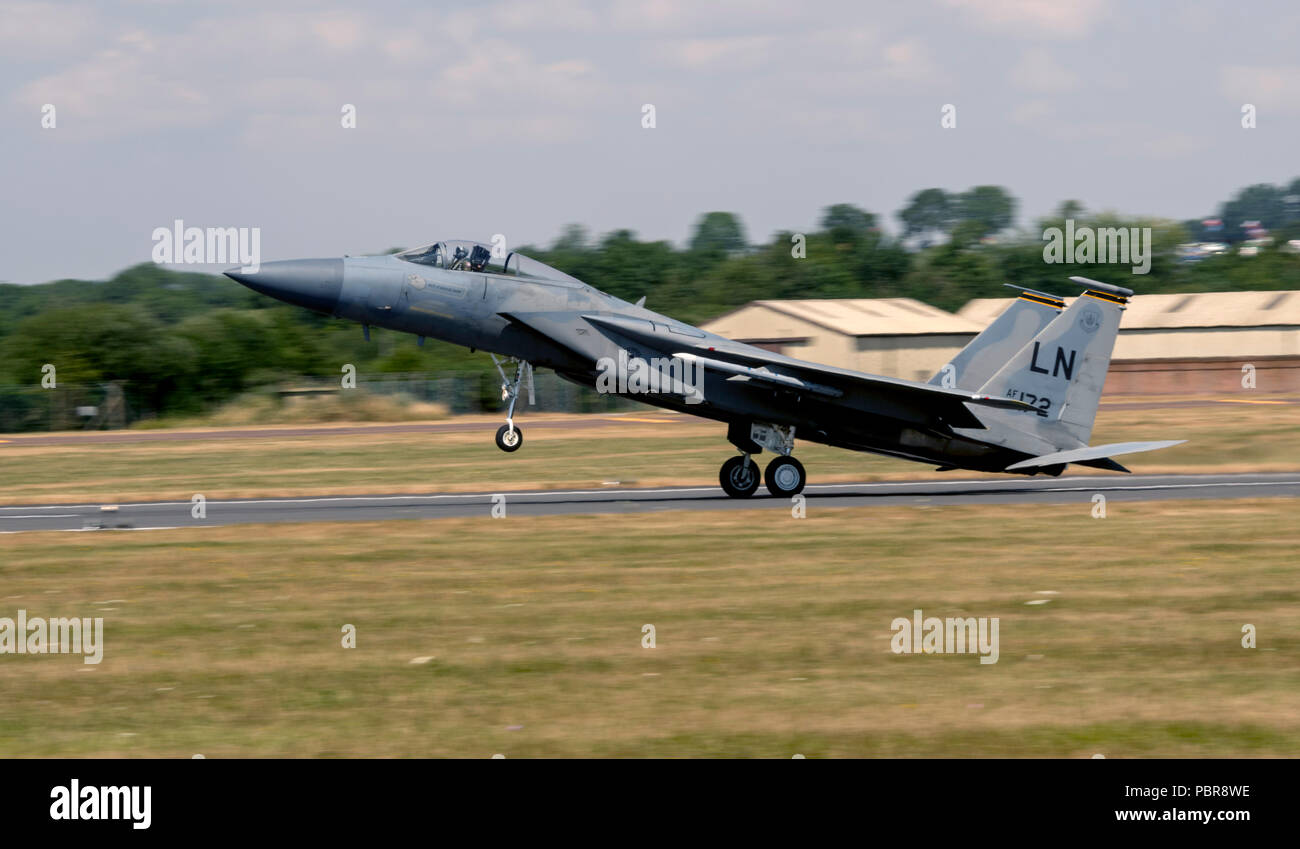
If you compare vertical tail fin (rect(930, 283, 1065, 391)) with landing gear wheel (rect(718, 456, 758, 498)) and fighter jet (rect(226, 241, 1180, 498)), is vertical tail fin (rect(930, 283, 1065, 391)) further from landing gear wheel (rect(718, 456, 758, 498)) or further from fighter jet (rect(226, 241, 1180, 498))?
landing gear wheel (rect(718, 456, 758, 498))

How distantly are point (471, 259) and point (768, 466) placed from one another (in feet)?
19.1

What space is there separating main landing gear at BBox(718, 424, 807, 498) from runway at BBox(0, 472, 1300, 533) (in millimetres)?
227

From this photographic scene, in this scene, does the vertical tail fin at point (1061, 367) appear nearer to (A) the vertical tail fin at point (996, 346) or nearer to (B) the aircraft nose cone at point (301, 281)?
(A) the vertical tail fin at point (996, 346)

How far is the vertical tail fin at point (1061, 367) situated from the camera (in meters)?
21.4

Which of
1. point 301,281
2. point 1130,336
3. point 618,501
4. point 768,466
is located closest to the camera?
point 301,281

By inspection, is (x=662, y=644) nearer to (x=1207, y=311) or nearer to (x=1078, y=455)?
(x=1078, y=455)

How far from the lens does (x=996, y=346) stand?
2172 centimetres

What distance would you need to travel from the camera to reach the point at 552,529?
17.7 meters

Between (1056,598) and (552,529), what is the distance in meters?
7.42

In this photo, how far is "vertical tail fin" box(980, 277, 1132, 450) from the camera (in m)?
21.4

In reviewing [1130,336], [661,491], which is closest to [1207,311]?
[1130,336]

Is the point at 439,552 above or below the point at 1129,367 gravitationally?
below

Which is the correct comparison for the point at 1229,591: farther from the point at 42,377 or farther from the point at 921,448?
the point at 42,377

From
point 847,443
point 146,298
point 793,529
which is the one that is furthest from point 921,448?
point 146,298
